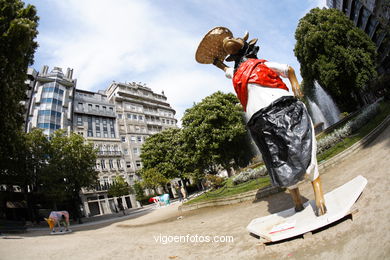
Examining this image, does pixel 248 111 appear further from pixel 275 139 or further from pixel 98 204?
pixel 98 204

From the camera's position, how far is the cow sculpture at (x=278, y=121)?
3.05 metres

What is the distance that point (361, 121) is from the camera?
11.3 meters

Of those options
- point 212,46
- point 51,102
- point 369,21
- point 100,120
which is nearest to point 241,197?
point 212,46

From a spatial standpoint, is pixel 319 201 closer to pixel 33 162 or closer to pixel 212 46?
pixel 212 46

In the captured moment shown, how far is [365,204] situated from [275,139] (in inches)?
56.6

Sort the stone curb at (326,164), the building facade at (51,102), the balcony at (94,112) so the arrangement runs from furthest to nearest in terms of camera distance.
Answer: the balcony at (94,112) < the building facade at (51,102) < the stone curb at (326,164)

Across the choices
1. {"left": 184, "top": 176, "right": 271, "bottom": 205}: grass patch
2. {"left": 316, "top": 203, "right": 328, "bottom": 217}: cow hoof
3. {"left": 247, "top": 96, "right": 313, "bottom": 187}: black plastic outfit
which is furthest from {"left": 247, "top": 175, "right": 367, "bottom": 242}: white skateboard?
{"left": 184, "top": 176, "right": 271, "bottom": 205}: grass patch

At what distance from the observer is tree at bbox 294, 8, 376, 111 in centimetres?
1769

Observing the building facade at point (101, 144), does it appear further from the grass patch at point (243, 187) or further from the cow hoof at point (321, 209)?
the cow hoof at point (321, 209)

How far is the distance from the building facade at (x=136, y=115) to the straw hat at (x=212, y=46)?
1675 inches

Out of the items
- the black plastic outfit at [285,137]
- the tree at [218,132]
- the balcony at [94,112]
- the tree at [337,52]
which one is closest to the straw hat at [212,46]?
the black plastic outfit at [285,137]

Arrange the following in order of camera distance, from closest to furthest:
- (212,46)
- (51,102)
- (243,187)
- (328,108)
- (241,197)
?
(212,46) < (241,197) < (243,187) < (328,108) < (51,102)

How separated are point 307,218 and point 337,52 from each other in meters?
20.0

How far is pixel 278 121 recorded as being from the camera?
10.8ft
